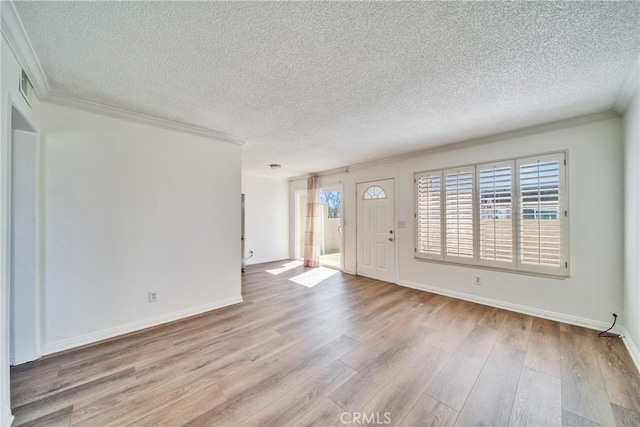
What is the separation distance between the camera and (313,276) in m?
4.94

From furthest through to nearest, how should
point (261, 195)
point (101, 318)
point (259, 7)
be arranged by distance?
point (261, 195), point (101, 318), point (259, 7)

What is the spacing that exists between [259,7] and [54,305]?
303cm

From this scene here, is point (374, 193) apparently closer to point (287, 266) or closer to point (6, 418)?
point (287, 266)

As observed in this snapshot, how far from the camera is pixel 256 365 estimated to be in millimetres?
2033

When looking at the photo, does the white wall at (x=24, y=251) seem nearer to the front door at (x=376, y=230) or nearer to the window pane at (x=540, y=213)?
the front door at (x=376, y=230)

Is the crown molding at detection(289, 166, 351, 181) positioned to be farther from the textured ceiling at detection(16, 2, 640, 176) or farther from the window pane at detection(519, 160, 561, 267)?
the window pane at detection(519, 160, 561, 267)

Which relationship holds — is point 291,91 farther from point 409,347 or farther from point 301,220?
point 301,220

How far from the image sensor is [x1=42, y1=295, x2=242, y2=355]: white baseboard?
2.24 m

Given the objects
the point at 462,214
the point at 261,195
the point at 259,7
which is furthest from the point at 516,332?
the point at 261,195

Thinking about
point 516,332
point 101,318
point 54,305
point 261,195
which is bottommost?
point 516,332

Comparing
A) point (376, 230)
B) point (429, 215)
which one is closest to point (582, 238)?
point (429, 215)

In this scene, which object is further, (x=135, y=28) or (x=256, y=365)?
(x=256, y=365)

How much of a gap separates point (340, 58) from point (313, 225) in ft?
14.5

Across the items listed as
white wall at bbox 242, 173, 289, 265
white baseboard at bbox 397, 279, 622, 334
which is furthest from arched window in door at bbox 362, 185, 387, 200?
white wall at bbox 242, 173, 289, 265
